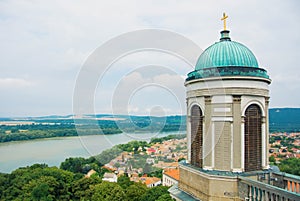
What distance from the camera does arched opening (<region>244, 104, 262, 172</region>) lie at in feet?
38.4

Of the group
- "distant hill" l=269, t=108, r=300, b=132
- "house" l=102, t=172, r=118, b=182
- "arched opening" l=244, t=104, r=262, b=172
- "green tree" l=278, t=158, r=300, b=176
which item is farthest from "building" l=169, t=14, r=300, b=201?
"distant hill" l=269, t=108, r=300, b=132

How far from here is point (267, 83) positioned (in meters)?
12.5

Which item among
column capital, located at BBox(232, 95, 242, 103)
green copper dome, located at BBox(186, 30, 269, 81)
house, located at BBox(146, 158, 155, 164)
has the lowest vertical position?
house, located at BBox(146, 158, 155, 164)

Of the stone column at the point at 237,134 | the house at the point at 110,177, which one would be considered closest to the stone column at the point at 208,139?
the stone column at the point at 237,134

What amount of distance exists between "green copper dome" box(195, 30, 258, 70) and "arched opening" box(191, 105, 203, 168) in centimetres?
235

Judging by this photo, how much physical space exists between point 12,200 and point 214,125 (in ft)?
67.4

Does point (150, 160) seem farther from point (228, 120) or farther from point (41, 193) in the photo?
point (41, 193)

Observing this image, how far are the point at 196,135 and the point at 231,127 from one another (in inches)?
80.9

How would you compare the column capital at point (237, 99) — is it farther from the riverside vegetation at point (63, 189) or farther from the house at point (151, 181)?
the house at point (151, 181)

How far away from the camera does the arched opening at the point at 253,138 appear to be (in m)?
11.7

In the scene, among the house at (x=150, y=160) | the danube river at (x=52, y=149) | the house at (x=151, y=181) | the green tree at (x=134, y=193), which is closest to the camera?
the danube river at (x=52, y=149)

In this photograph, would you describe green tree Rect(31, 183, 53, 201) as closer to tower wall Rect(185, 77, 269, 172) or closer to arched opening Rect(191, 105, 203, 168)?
arched opening Rect(191, 105, 203, 168)

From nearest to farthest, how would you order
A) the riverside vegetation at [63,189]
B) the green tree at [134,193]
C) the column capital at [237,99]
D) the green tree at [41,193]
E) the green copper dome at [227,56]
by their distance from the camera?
the column capital at [237,99] → the green copper dome at [227,56] → the green tree at [41,193] → the riverside vegetation at [63,189] → the green tree at [134,193]

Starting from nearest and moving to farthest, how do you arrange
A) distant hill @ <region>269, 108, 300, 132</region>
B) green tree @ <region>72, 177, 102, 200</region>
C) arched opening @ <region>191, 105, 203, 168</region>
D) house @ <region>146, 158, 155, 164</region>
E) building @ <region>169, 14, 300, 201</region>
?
building @ <region>169, 14, 300, 201</region> < house @ <region>146, 158, 155, 164</region> < arched opening @ <region>191, 105, 203, 168</region> < green tree @ <region>72, 177, 102, 200</region> < distant hill @ <region>269, 108, 300, 132</region>
